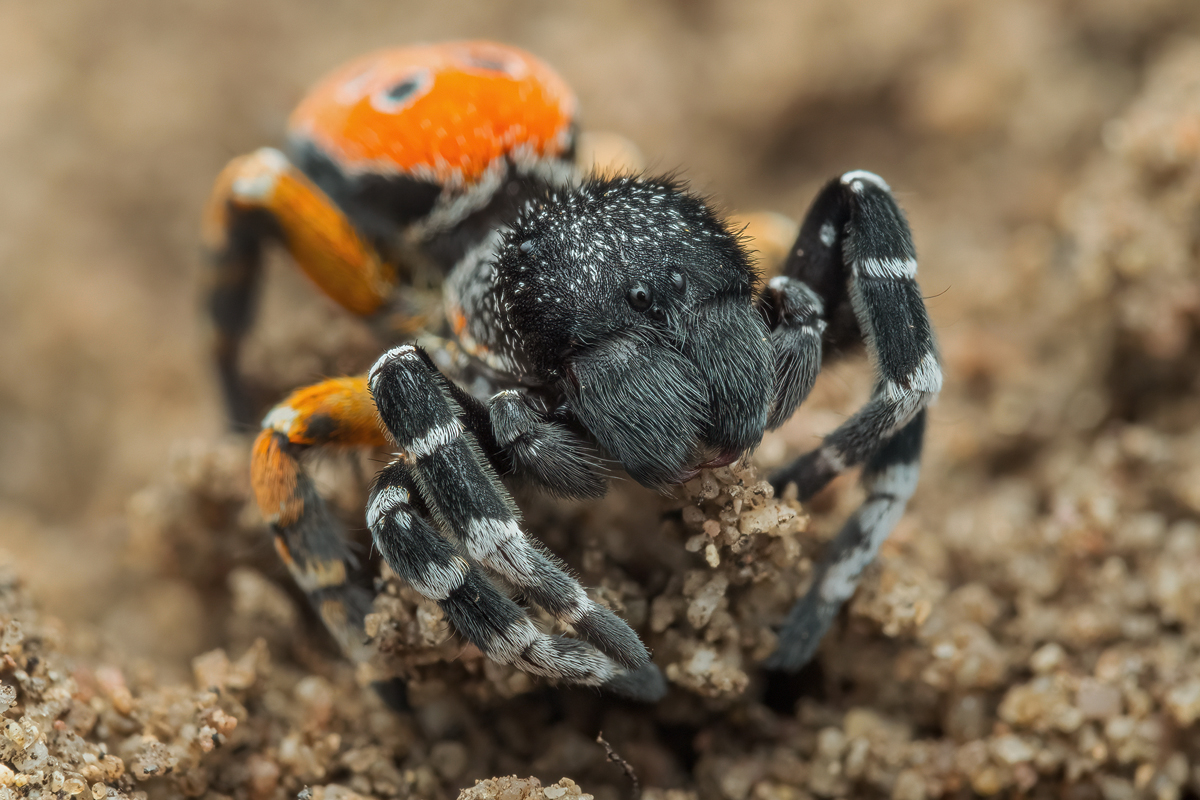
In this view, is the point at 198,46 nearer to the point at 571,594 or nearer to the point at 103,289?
the point at 103,289

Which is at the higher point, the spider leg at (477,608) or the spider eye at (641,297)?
the spider eye at (641,297)

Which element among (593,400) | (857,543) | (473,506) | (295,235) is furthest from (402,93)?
(857,543)

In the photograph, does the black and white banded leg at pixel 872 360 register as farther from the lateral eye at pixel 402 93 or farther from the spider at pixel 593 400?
the lateral eye at pixel 402 93

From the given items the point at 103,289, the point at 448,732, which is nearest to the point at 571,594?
the point at 448,732

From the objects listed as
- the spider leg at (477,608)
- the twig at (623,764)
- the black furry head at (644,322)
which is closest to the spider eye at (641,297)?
the black furry head at (644,322)

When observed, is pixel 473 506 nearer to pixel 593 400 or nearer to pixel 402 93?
pixel 593 400

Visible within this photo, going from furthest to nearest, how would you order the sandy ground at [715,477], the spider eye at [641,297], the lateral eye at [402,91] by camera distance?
1. the lateral eye at [402,91]
2. the sandy ground at [715,477]
3. the spider eye at [641,297]
